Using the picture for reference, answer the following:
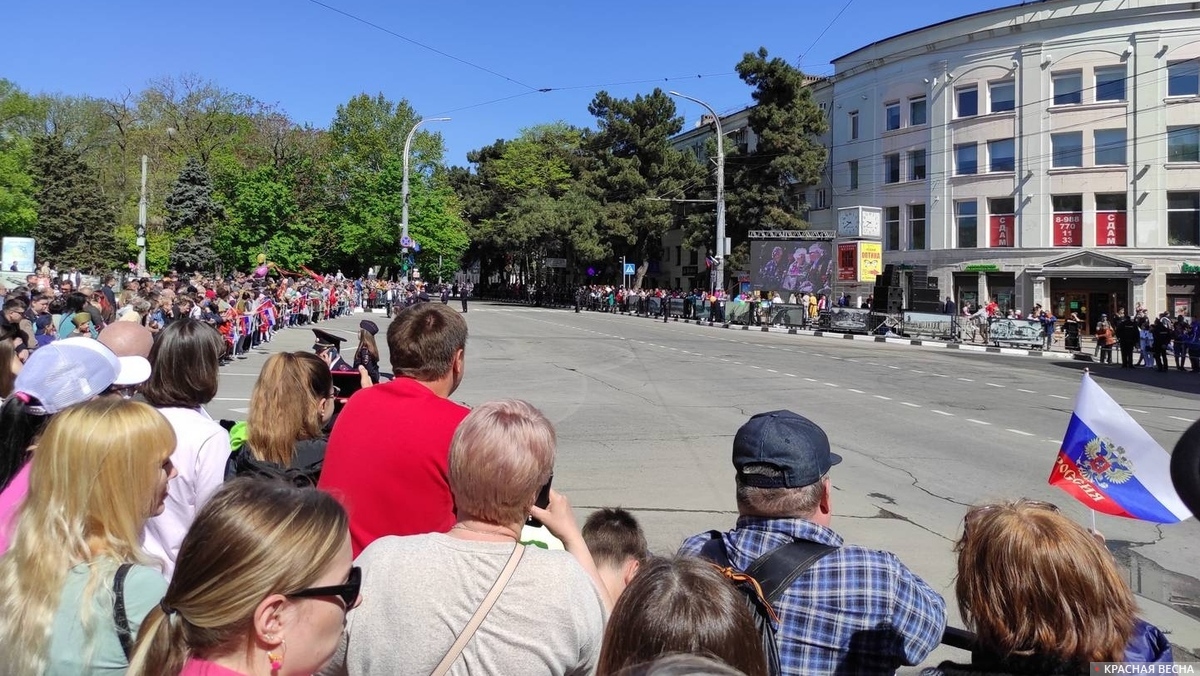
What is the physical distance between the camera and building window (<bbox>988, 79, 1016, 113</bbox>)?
4325 cm

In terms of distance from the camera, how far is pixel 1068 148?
137ft

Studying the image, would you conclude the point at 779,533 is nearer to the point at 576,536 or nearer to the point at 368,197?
the point at 576,536

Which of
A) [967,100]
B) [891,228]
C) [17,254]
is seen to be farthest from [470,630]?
[891,228]

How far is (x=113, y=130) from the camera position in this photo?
65875 millimetres

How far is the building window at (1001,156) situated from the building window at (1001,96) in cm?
159

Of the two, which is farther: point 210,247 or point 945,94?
point 210,247

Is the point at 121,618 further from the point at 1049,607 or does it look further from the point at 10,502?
the point at 1049,607

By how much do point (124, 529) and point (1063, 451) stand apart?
10.7ft

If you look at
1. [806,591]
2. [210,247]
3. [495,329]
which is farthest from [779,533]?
[210,247]

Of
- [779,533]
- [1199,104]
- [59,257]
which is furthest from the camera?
[59,257]

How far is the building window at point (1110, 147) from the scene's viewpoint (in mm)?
40438

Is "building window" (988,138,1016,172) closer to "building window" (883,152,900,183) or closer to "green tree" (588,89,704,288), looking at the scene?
"building window" (883,152,900,183)

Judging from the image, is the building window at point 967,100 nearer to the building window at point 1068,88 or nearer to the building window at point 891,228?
the building window at point 1068,88

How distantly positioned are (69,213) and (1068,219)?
60614 mm
